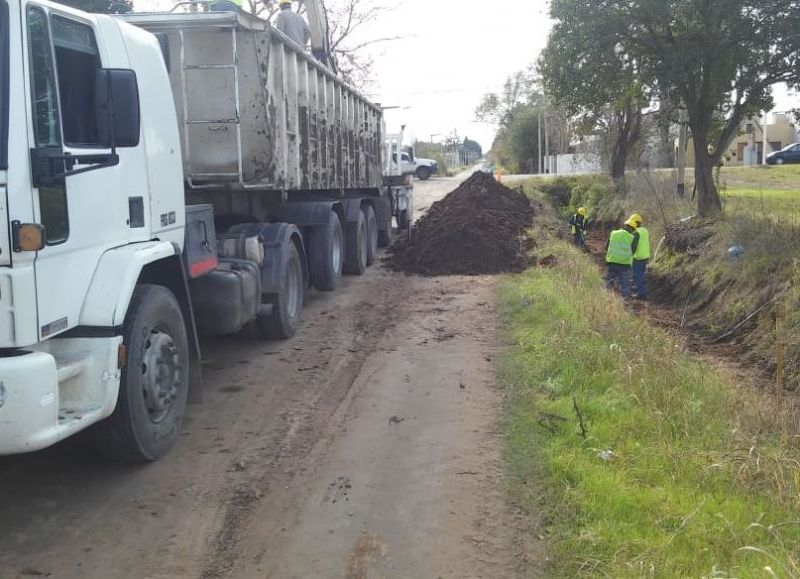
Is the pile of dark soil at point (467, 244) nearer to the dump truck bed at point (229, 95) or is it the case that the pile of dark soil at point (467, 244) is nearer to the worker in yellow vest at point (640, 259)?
the worker in yellow vest at point (640, 259)

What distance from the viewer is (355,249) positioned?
43.6 feet

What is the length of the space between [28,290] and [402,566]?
2223 millimetres

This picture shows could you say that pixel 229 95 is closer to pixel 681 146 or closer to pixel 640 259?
pixel 640 259

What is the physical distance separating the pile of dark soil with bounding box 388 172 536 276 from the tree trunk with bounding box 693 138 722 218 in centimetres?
389

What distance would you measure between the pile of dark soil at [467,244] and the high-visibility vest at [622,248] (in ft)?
5.03

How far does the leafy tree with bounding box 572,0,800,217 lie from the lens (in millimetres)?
13930

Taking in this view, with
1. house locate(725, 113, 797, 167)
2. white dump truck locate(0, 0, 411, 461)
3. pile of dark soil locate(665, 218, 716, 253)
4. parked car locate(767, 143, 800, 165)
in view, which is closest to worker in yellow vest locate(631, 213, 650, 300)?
pile of dark soil locate(665, 218, 716, 253)

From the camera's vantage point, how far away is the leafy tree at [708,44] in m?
13.9

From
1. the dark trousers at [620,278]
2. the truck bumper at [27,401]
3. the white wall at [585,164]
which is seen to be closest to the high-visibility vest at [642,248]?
the dark trousers at [620,278]

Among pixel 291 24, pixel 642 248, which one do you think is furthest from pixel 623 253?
pixel 291 24

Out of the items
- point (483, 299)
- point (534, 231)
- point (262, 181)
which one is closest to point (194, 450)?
point (262, 181)

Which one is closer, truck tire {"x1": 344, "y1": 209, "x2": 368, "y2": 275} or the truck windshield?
the truck windshield

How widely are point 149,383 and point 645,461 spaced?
310 centimetres

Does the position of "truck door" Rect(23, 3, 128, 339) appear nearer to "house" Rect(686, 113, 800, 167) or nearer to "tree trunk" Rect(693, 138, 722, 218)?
"tree trunk" Rect(693, 138, 722, 218)
